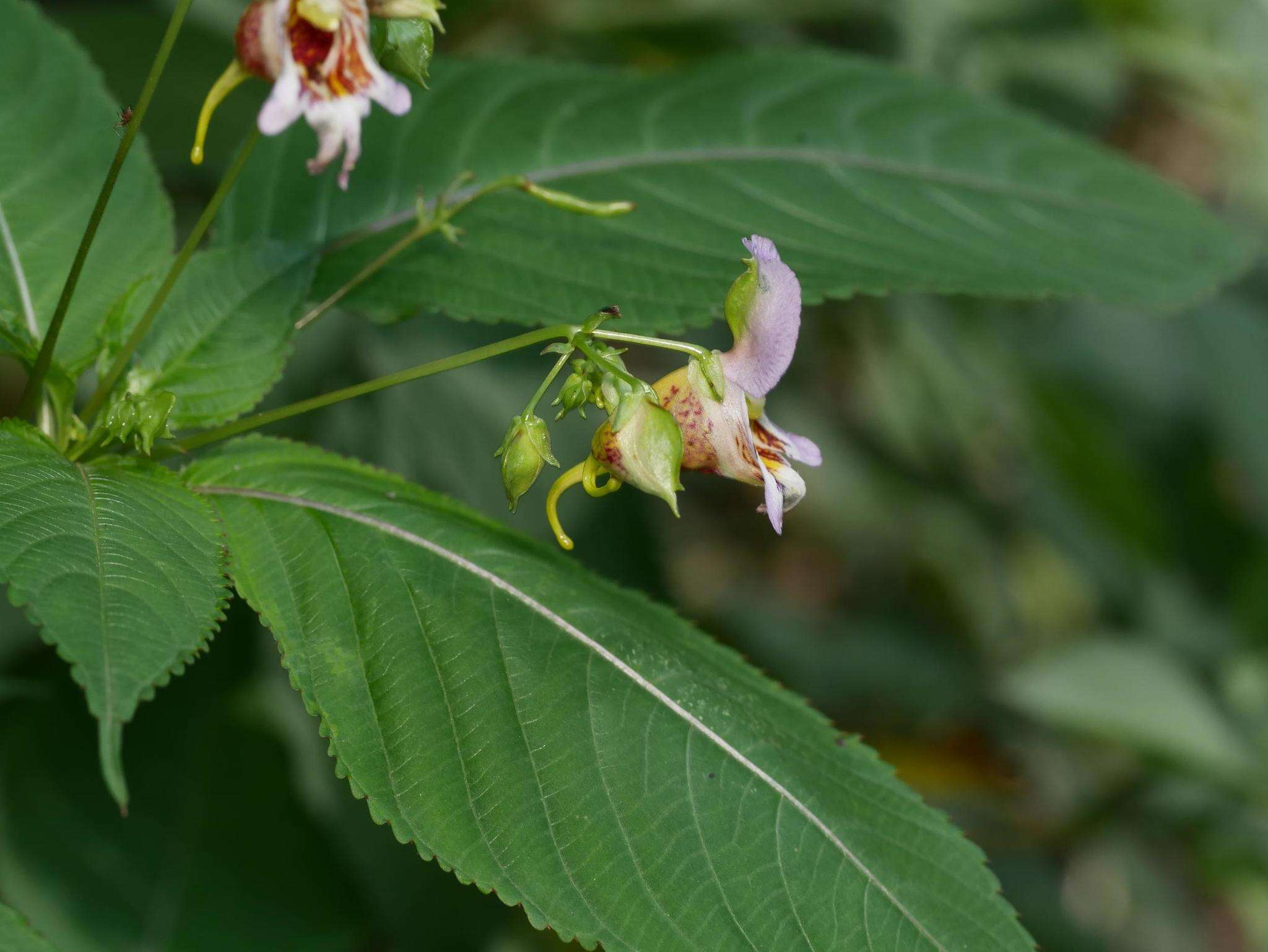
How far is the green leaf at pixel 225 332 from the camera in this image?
4.68 feet

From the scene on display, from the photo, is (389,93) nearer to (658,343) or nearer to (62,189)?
(658,343)

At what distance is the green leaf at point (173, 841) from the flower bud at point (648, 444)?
1629 mm

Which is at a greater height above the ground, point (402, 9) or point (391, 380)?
point (402, 9)

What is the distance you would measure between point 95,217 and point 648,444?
0.59 m

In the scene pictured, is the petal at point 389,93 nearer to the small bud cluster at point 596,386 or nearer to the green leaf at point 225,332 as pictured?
the small bud cluster at point 596,386

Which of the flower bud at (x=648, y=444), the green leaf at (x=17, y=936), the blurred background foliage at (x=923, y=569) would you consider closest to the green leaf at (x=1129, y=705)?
the blurred background foliage at (x=923, y=569)

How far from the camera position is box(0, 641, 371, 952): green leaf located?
2295 millimetres

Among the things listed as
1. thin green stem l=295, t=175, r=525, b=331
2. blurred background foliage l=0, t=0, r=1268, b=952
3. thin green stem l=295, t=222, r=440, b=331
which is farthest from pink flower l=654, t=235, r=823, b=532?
blurred background foliage l=0, t=0, r=1268, b=952

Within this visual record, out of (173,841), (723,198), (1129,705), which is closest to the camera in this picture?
(723,198)

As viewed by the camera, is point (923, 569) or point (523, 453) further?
point (923, 569)

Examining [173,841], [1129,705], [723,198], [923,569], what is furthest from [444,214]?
[923,569]

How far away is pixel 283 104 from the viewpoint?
3.53 feet

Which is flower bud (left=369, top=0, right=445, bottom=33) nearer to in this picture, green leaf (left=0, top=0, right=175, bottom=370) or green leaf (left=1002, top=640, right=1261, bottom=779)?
green leaf (left=0, top=0, right=175, bottom=370)

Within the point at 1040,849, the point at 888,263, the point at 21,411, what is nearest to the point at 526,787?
the point at 21,411
